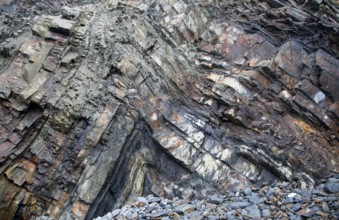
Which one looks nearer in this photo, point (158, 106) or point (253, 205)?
point (253, 205)

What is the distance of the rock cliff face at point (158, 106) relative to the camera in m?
10.2

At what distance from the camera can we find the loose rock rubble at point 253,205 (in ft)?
25.2

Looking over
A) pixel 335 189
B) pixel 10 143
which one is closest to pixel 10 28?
pixel 10 143

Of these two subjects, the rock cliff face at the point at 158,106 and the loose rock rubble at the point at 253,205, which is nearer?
the loose rock rubble at the point at 253,205

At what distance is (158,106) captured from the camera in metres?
11.1

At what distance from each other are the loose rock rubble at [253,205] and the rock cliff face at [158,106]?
1.01 meters

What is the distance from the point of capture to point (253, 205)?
8.24 metres

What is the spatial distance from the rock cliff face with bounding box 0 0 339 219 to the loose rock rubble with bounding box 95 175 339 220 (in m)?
1.01

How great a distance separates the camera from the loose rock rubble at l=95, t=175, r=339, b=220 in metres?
7.68

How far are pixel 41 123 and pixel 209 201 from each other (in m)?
5.75

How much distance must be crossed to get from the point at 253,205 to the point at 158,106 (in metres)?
4.46

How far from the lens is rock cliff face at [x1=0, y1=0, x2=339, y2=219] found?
403 inches

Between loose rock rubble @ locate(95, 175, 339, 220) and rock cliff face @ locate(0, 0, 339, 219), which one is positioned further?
rock cliff face @ locate(0, 0, 339, 219)

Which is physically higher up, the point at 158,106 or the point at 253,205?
the point at 158,106
